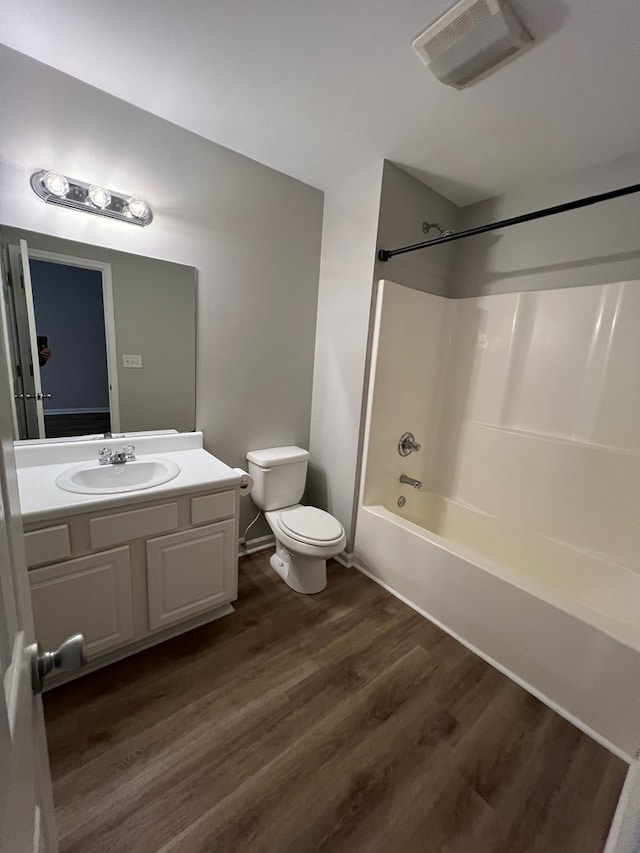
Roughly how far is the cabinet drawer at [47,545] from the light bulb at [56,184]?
1325mm

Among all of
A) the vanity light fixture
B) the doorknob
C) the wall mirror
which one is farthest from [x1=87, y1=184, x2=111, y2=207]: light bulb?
the doorknob

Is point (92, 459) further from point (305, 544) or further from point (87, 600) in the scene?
point (305, 544)

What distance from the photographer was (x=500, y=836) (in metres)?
1.08

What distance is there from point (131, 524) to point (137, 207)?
4.65ft

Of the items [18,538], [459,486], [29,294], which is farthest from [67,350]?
[459,486]

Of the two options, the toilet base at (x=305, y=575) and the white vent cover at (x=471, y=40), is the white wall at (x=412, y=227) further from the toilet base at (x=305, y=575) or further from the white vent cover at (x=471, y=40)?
the toilet base at (x=305, y=575)

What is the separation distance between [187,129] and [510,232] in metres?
1.87

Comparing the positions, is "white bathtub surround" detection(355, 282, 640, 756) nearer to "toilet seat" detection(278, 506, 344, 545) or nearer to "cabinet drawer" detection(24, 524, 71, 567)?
"toilet seat" detection(278, 506, 344, 545)

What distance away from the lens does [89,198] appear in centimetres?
152

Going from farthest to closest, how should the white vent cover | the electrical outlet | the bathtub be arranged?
1. the electrical outlet
2. the bathtub
3. the white vent cover

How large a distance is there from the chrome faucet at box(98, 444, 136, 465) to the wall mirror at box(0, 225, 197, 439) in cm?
13

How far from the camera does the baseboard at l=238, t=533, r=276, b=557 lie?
239cm

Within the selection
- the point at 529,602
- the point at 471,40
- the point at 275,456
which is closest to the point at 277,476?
the point at 275,456

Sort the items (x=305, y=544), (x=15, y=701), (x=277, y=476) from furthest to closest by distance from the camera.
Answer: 1. (x=277, y=476)
2. (x=305, y=544)
3. (x=15, y=701)
